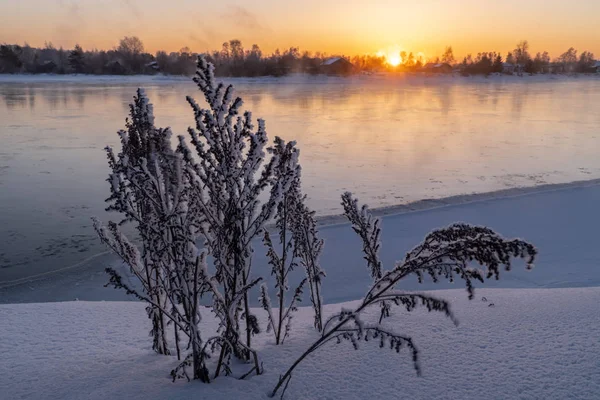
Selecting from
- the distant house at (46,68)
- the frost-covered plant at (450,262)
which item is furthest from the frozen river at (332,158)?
the distant house at (46,68)

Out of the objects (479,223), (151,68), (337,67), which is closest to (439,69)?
(337,67)

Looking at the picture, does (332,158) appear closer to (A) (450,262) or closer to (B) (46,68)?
(A) (450,262)

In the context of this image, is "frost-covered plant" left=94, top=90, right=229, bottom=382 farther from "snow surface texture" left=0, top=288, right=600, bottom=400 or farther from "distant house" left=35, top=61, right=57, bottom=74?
"distant house" left=35, top=61, right=57, bottom=74

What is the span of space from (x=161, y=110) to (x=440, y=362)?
25077 millimetres

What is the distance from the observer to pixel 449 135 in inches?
722

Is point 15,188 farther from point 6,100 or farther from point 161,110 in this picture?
point 6,100

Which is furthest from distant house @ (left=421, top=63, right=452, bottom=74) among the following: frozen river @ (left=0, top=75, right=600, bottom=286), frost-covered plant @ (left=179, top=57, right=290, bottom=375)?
frost-covered plant @ (left=179, top=57, right=290, bottom=375)

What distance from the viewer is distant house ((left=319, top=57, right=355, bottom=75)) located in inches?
3599

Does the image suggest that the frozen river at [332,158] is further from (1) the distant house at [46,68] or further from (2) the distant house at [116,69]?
(1) the distant house at [46,68]

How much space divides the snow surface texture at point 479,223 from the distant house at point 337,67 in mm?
83959

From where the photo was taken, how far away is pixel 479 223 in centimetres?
779

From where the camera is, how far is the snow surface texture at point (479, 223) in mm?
5590

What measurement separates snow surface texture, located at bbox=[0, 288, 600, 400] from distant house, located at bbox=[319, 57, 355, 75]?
89888 millimetres

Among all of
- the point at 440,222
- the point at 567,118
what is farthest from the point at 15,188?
the point at 567,118
